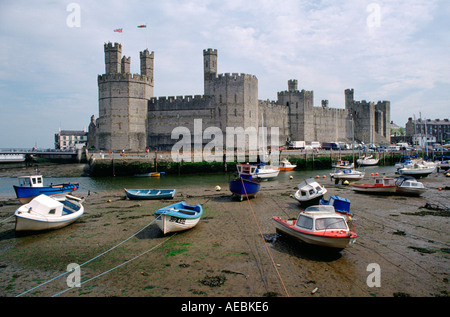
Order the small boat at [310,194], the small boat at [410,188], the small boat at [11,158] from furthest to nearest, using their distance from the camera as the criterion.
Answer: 1. the small boat at [11,158]
2. the small boat at [410,188]
3. the small boat at [310,194]

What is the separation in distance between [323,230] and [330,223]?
0.31 m

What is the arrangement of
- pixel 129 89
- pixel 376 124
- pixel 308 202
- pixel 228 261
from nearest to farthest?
pixel 228 261 < pixel 308 202 < pixel 129 89 < pixel 376 124

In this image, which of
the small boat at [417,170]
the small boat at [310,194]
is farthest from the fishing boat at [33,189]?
the small boat at [417,170]

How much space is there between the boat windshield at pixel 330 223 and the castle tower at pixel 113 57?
33.7m

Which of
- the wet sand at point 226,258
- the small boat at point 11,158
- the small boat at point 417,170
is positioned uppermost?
the small boat at point 11,158

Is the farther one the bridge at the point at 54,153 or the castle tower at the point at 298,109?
the castle tower at the point at 298,109

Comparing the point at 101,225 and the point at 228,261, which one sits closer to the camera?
the point at 228,261

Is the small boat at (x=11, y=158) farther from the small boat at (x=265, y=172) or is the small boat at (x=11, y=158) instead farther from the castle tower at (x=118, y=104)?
the small boat at (x=265, y=172)

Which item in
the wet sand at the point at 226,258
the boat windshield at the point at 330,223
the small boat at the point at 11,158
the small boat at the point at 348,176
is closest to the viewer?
the wet sand at the point at 226,258

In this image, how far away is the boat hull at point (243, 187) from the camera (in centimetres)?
1543

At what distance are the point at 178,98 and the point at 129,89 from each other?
634cm

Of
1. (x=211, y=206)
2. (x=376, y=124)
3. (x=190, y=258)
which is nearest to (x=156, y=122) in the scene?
(x=211, y=206)

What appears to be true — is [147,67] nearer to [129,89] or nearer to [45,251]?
[129,89]

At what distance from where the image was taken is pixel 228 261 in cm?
765
